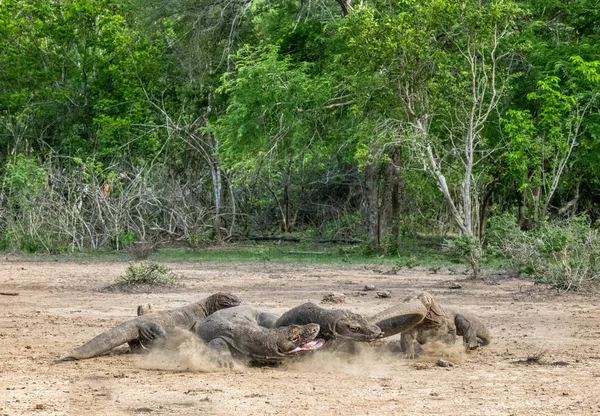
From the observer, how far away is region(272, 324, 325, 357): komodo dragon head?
740cm

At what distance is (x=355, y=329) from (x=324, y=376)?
1.32 feet

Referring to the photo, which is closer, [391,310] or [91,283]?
[391,310]

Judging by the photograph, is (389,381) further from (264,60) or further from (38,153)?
(38,153)

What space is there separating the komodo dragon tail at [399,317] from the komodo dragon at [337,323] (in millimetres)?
147

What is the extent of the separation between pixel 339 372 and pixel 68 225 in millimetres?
18491

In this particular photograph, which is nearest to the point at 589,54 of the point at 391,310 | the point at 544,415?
the point at 391,310

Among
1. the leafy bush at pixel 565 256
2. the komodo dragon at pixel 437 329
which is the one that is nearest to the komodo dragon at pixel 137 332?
the komodo dragon at pixel 437 329

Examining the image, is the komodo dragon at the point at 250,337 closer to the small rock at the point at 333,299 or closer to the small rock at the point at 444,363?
the small rock at the point at 444,363

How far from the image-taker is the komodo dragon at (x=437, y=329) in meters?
8.23

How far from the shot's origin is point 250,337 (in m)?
7.75

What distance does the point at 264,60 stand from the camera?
79.4ft

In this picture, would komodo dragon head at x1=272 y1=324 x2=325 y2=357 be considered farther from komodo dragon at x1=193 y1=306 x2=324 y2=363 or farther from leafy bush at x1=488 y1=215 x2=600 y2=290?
leafy bush at x1=488 y1=215 x2=600 y2=290

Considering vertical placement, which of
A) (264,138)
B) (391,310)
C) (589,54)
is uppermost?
(589,54)

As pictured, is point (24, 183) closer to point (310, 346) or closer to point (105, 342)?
point (105, 342)
